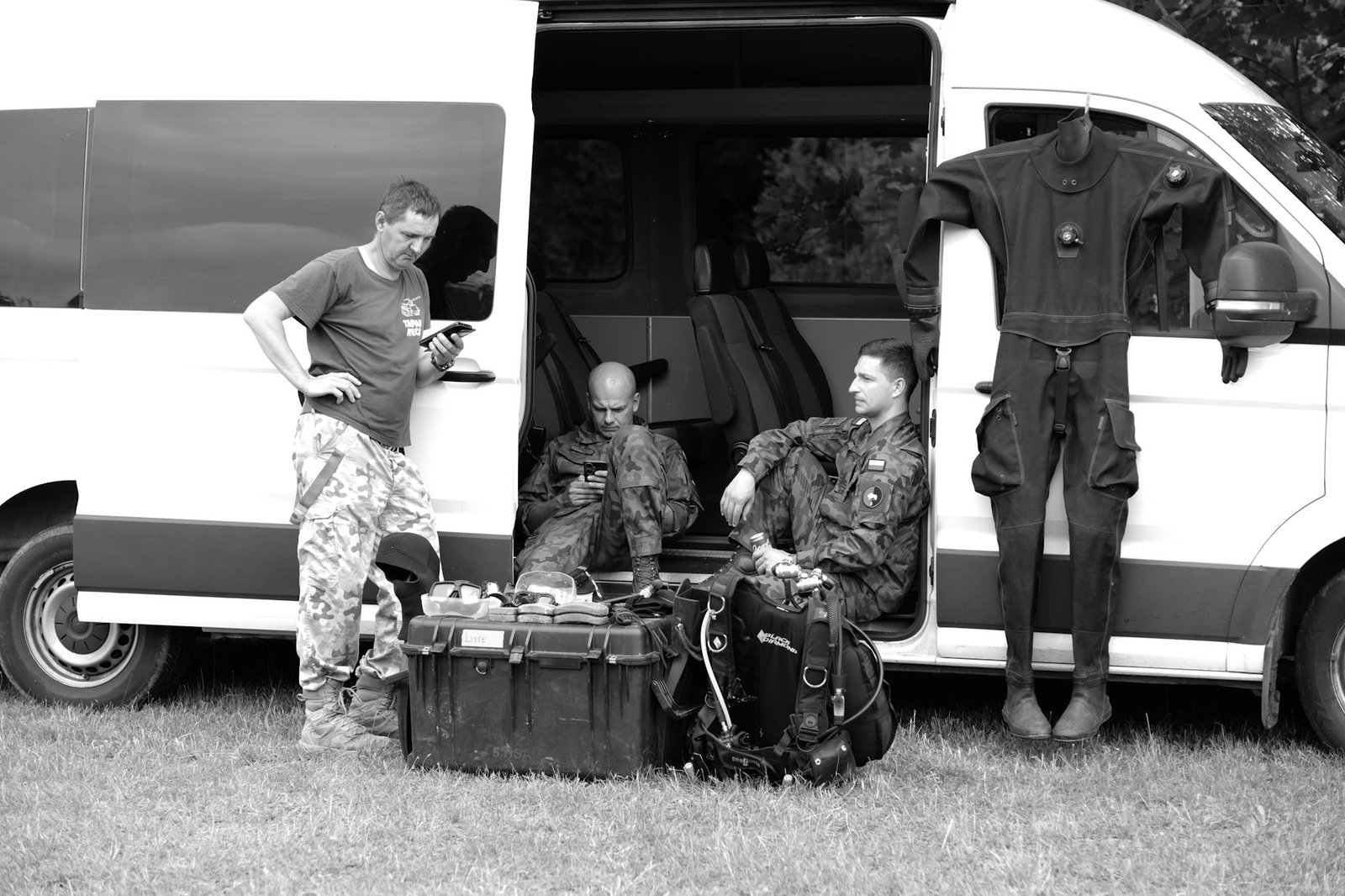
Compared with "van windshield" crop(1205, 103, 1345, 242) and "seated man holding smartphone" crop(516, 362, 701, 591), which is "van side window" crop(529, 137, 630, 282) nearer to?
"seated man holding smartphone" crop(516, 362, 701, 591)

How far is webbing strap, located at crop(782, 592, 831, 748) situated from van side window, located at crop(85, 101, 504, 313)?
165 cm

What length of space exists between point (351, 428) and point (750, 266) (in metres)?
2.66

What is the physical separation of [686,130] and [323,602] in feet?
11.7

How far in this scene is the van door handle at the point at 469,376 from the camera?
5094 millimetres

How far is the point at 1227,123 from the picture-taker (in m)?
4.82

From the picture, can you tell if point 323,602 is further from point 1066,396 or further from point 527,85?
point 1066,396

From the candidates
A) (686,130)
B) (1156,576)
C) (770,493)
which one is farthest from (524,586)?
(686,130)

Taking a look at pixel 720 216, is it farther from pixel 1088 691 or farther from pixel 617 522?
pixel 1088 691

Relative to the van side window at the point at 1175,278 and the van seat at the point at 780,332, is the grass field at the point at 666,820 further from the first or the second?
the van seat at the point at 780,332

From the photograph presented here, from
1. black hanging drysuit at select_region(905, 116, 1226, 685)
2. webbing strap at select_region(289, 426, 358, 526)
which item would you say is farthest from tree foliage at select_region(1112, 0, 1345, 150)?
webbing strap at select_region(289, 426, 358, 526)

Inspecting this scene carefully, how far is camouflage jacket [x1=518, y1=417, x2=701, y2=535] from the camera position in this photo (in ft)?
18.9

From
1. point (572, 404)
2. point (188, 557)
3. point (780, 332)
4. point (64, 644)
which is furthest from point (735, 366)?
point (64, 644)

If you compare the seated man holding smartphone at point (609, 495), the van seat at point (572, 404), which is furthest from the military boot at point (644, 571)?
the van seat at point (572, 404)

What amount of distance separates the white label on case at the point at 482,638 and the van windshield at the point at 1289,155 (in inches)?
111
